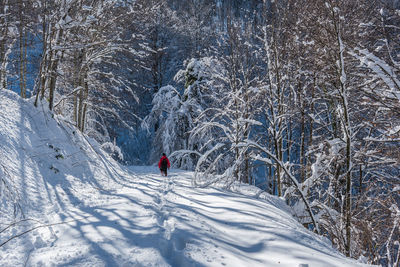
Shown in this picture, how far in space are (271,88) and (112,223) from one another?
21.0ft

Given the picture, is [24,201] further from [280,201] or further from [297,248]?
[280,201]

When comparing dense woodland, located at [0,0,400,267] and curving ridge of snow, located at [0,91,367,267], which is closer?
curving ridge of snow, located at [0,91,367,267]

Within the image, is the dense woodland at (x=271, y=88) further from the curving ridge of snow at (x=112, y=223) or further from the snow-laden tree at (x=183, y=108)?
the curving ridge of snow at (x=112, y=223)

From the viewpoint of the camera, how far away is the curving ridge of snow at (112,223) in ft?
8.15

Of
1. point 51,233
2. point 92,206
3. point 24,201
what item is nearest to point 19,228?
point 51,233

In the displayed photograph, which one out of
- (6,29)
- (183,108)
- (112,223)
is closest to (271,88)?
(112,223)

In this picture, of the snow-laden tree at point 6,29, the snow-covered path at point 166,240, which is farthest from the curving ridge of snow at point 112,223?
the snow-laden tree at point 6,29

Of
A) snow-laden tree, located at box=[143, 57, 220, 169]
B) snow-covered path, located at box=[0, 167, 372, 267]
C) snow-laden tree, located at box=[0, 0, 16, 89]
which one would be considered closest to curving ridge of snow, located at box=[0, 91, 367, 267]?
snow-covered path, located at box=[0, 167, 372, 267]

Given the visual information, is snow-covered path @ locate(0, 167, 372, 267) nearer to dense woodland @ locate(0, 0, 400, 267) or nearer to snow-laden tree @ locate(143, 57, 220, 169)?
dense woodland @ locate(0, 0, 400, 267)

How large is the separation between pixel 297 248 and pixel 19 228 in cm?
338

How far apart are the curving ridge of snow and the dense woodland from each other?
49.6 inches

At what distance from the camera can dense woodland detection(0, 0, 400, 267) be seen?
454 centimetres

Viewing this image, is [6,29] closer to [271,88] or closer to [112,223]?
[112,223]

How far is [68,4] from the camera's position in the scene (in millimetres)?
6852
